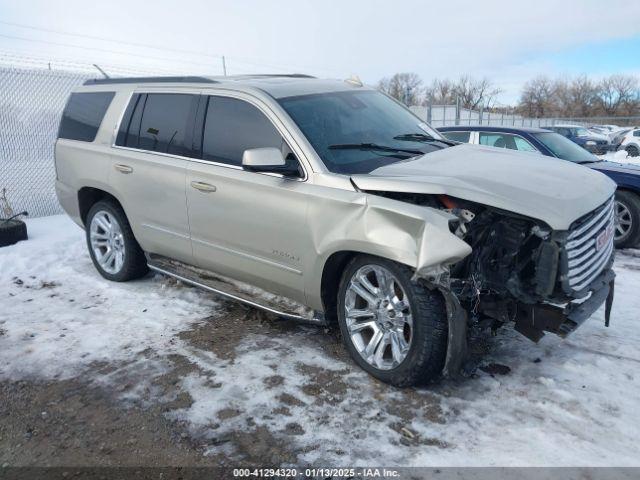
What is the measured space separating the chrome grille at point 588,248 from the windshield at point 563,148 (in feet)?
13.7

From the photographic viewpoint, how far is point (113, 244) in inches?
220

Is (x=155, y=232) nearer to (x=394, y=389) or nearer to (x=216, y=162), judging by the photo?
(x=216, y=162)

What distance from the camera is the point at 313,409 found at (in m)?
3.29

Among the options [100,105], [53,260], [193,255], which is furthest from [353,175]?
[53,260]

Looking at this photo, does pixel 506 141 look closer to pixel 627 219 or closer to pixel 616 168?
pixel 616 168

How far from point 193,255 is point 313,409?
76.1 inches

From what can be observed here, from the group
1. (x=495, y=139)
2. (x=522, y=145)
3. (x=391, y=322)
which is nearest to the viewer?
(x=391, y=322)

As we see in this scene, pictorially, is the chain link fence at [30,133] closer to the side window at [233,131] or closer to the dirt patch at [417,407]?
the side window at [233,131]

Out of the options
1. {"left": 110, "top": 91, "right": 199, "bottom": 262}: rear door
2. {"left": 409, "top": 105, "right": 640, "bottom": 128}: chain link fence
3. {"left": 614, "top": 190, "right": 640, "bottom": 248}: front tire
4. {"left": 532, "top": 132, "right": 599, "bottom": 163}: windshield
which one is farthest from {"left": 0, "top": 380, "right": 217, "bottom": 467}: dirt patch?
{"left": 409, "top": 105, "right": 640, "bottom": 128}: chain link fence

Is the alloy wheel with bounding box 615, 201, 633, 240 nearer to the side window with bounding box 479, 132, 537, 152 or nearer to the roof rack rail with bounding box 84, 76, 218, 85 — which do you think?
the side window with bounding box 479, 132, 537, 152

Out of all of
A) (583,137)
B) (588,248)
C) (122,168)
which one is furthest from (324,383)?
(583,137)

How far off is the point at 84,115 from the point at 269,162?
300cm

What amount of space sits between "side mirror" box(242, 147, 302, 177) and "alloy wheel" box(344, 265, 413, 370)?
854mm

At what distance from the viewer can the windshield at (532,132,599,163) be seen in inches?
301
